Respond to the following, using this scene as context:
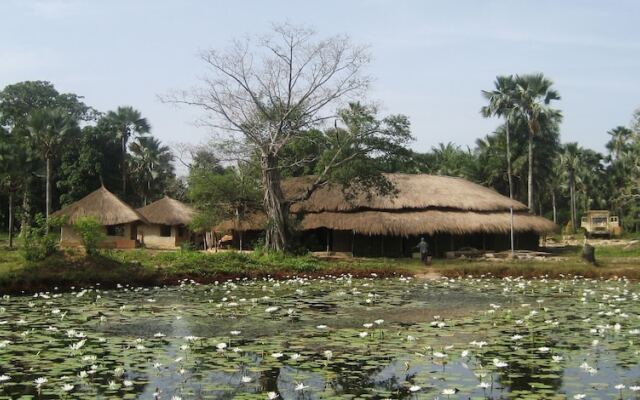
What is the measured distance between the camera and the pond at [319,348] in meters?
6.96

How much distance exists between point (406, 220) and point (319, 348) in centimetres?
2073

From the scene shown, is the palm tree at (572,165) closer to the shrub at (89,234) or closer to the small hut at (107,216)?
the small hut at (107,216)

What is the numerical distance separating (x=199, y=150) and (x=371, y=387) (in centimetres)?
2259

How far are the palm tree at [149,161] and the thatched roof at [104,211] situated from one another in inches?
474

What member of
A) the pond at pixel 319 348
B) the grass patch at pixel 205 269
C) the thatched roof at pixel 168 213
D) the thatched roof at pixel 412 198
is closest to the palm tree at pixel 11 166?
the thatched roof at pixel 168 213

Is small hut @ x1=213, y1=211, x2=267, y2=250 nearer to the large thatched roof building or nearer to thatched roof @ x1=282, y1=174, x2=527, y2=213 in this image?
the large thatched roof building

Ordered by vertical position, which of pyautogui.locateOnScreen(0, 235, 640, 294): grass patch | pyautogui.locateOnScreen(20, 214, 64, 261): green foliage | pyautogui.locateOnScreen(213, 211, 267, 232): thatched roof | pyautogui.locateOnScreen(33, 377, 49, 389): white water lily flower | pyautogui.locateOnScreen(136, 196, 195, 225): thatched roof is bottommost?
pyautogui.locateOnScreen(33, 377, 49, 389): white water lily flower

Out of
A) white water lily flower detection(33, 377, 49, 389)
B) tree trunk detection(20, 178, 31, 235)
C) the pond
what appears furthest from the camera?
tree trunk detection(20, 178, 31, 235)

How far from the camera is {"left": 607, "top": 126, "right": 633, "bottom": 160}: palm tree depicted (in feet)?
175

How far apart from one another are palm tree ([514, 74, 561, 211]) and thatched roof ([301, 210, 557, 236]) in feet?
39.8

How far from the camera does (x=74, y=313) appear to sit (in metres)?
12.4

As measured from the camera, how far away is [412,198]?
31156mm

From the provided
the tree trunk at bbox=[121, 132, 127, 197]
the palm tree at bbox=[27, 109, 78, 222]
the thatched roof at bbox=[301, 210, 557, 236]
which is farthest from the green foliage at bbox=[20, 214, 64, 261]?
the tree trunk at bbox=[121, 132, 127, 197]

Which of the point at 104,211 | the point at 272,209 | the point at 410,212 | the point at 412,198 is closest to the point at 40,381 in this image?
the point at 272,209
